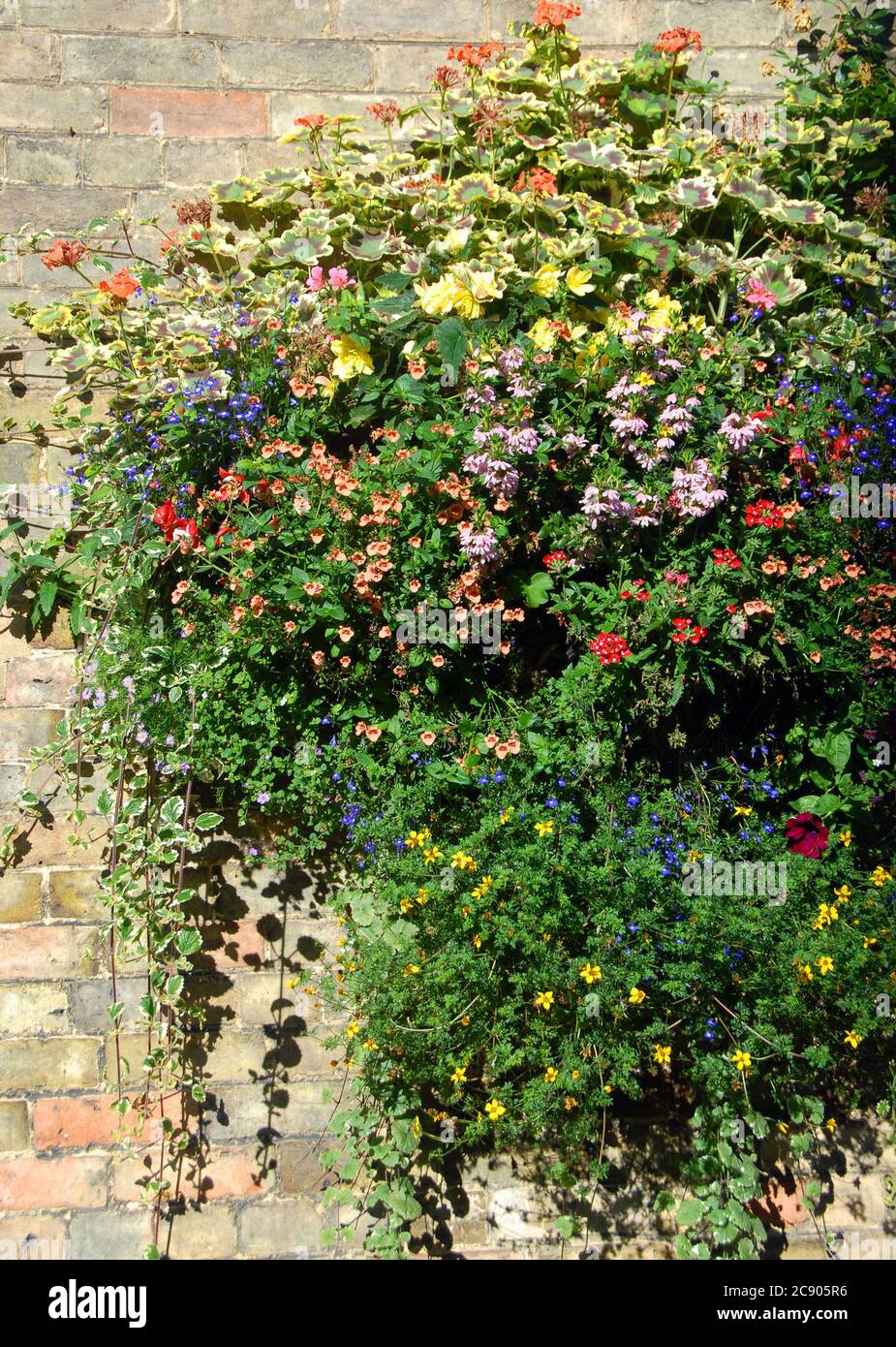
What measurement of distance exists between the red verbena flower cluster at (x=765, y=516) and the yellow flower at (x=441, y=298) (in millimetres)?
990

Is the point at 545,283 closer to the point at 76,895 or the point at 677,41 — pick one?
the point at 677,41

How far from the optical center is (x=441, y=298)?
2.91m

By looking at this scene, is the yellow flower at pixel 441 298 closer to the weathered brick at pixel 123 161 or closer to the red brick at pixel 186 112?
the red brick at pixel 186 112

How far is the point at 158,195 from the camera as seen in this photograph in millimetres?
3211

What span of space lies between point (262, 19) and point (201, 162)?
48 centimetres

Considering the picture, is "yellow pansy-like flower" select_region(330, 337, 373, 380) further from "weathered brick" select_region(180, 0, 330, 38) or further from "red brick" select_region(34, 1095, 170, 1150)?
"red brick" select_region(34, 1095, 170, 1150)

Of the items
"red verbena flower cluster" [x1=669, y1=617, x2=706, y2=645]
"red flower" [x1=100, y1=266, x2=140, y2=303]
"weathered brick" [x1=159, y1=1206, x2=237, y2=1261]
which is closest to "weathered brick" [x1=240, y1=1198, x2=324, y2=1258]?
"weathered brick" [x1=159, y1=1206, x2=237, y2=1261]

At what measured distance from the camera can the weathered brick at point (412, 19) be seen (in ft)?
10.7

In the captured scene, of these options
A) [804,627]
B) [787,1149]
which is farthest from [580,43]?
[787,1149]

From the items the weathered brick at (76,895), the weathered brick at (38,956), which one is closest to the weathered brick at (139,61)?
the weathered brick at (76,895)

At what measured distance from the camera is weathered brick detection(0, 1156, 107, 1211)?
9.59 ft

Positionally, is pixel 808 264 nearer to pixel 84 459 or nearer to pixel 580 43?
pixel 580 43

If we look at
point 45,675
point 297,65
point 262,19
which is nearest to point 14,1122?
point 45,675
